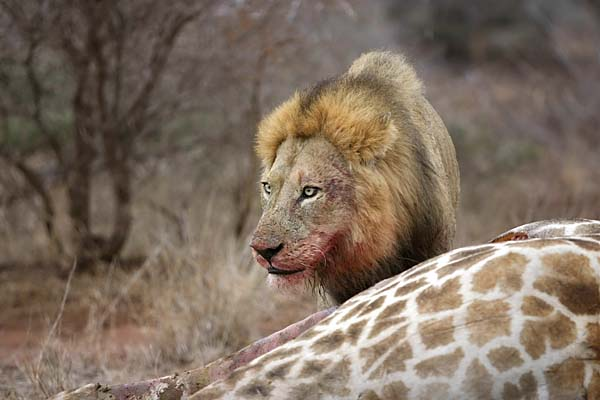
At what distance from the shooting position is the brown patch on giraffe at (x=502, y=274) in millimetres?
2604

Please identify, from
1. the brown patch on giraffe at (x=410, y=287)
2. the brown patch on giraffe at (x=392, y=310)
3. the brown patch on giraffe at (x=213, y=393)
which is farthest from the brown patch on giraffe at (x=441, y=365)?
the brown patch on giraffe at (x=213, y=393)

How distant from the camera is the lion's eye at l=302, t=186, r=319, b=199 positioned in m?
3.82

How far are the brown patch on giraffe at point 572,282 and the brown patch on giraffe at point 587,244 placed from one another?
0.21ft

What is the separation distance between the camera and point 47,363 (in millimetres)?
4586

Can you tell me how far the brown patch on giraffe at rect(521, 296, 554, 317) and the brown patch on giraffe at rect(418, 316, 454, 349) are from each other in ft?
0.66

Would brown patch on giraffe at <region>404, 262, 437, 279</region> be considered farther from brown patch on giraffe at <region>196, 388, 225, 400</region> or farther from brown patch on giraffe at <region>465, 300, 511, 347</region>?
brown patch on giraffe at <region>196, 388, 225, 400</region>

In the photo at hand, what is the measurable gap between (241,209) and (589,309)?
238 inches

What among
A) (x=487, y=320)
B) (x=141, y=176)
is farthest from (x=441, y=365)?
(x=141, y=176)

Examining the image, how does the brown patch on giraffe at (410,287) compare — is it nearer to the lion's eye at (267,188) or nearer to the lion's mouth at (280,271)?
the lion's mouth at (280,271)

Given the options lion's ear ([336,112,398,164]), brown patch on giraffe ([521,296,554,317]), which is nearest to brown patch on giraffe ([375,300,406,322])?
brown patch on giraffe ([521,296,554,317])

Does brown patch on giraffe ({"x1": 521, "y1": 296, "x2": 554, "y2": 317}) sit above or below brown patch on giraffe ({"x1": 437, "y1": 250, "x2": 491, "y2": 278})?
below

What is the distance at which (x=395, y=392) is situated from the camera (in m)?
2.45

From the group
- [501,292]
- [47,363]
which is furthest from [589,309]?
[47,363]

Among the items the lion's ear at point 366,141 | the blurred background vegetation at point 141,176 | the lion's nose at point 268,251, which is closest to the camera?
the lion's nose at point 268,251
